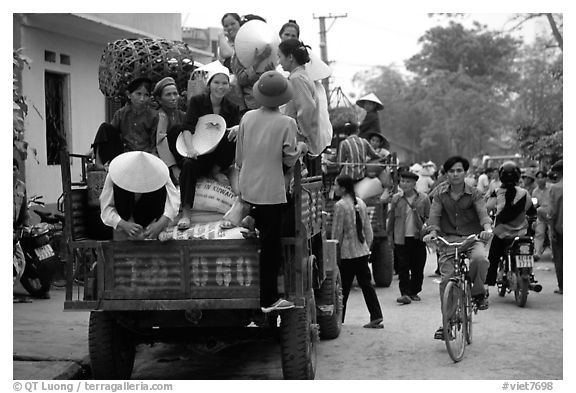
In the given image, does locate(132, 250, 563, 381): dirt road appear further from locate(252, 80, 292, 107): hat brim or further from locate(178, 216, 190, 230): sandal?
locate(252, 80, 292, 107): hat brim

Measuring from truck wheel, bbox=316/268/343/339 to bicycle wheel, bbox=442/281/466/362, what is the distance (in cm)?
111

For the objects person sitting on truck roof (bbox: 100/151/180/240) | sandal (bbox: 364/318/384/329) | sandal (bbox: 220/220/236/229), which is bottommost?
sandal (bbox: 364/318/384/329)

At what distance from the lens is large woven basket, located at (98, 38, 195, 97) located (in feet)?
24.3

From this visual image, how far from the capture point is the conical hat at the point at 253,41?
23.7ft

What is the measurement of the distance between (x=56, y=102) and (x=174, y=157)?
615cm

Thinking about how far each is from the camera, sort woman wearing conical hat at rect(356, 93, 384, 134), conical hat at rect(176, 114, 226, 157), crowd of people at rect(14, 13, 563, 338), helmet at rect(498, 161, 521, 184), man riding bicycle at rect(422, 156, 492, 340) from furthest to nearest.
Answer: woman wearing conical hat at rect(356, 93, 384, 134) → helmet at rect(498, 161, 521, 184) → man riding bicycle at rect(422, 156, 492, 340) → conical hat at rect(176, 114, 226, 157) → crowd of people at rect(14, 13, 563, 338)

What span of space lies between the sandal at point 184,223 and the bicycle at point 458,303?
2263 millimetres

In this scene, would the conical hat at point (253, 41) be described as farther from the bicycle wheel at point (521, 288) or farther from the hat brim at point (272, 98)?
the bicycle wheel at point (521, 288)

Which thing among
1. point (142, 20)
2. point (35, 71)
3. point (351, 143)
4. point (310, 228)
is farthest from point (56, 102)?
point (310, 228)

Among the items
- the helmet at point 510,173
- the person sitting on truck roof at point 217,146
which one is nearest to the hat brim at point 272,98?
the person sitting on truck roof at point 217,146

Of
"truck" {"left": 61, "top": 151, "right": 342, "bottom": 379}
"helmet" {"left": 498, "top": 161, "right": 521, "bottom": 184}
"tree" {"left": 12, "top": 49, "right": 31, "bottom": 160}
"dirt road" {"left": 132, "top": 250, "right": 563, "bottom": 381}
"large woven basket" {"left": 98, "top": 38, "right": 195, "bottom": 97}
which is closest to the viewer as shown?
"truck" {"left": 61, "top": 151, "right": 342, "bottom": 379}

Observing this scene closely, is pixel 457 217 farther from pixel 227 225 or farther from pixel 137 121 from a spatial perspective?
pixel 137 121

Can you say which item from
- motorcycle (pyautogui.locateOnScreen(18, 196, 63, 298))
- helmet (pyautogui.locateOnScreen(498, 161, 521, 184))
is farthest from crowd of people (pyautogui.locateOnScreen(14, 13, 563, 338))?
motorcycle (pyautogui.locateOnScreen(18, 196, 63, 298))

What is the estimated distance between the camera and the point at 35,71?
11672 mm
